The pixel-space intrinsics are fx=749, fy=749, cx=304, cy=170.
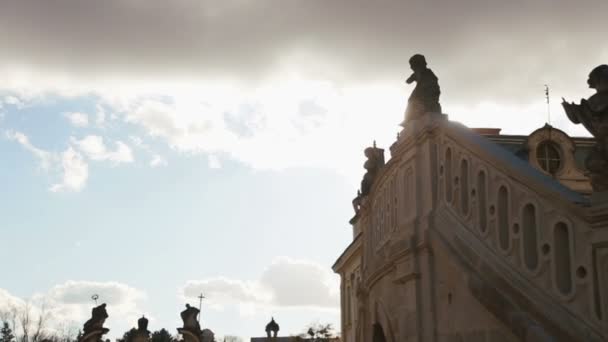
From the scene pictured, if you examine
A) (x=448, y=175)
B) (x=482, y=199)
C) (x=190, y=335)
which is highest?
(x=448, y=175)

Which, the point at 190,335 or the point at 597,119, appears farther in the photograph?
the point at 190,335

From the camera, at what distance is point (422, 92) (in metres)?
10.3

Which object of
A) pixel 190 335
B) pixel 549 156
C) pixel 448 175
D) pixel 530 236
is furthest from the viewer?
pixel 190 335

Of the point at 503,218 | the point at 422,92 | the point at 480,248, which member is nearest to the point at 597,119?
the point at 503,218

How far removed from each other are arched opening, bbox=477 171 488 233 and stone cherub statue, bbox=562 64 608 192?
1584mm

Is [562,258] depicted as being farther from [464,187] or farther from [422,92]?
[422,92]

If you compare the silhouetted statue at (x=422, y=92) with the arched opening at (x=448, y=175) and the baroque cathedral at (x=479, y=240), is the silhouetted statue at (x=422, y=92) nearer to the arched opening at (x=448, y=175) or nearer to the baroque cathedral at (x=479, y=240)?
the baroque cathedral at (x=479, y=240)

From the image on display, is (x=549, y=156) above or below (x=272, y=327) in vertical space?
above

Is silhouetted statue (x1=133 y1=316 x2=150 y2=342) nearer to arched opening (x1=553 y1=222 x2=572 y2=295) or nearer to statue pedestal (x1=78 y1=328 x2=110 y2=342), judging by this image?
statue pedestal (x1=78 y1=328 x2=110 y2=342)

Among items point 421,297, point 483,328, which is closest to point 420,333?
point 421,297

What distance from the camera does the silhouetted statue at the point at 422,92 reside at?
1016cm

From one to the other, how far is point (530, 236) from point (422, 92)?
3.58 m

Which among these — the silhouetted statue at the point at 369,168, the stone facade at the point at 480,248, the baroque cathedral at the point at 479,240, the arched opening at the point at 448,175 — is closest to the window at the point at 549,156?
the silhouetted statue at the point at 369,168

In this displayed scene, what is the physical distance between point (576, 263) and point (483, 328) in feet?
4.48
